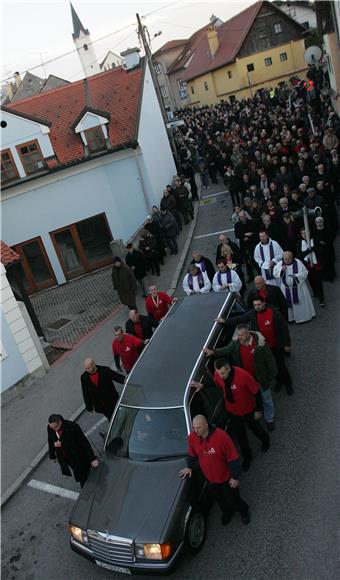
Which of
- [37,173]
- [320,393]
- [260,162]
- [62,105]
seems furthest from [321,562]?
[62,105]

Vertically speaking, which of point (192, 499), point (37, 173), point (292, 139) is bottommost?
point (192, 499)

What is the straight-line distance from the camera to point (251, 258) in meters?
12.4

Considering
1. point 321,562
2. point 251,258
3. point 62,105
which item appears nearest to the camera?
point 321,562

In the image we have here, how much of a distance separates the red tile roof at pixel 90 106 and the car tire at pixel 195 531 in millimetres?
16207

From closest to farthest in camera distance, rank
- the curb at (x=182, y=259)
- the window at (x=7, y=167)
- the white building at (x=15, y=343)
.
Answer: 1. the white building at (x=15, y=343)
2. the curb at (x=182, y=259)
3. the window at (x=7, y=167)

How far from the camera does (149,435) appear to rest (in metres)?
6.37

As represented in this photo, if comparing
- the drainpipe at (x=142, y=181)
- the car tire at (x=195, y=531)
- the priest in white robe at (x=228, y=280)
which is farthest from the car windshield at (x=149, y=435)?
the drainpipe at (x=142, y=181)

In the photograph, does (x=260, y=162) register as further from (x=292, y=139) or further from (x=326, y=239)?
(x=326, y=239)

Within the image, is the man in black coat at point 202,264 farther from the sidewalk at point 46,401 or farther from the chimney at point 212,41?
the chimney at point 212,41

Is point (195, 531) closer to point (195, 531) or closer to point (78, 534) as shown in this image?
point (195, 531)

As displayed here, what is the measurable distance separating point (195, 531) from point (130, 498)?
33.2 inches

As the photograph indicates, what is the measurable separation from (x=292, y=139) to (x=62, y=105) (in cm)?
1048

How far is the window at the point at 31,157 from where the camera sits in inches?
763

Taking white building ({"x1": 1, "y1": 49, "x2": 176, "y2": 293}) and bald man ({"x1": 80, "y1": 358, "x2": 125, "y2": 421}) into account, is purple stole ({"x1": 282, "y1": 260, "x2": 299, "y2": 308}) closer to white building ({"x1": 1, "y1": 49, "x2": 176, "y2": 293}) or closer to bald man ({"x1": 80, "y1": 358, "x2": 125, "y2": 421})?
bald man ({"x1": 80, "y1": 358, "x2": 125, "y2": 421})
